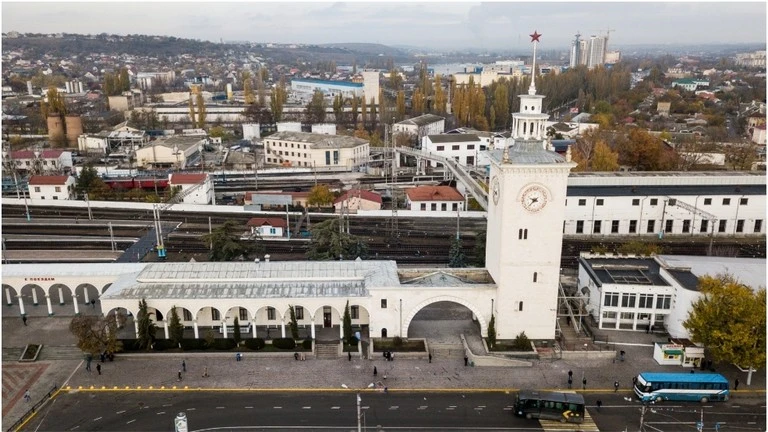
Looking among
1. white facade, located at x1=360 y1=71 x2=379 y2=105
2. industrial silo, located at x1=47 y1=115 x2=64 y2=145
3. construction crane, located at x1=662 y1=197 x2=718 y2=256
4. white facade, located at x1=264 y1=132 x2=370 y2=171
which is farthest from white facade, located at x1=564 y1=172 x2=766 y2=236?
white facade, located at x1=360 y1=71 x2=379 y2=105

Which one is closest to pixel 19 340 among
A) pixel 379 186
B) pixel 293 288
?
pixel 293 288

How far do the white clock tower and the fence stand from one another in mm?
27957

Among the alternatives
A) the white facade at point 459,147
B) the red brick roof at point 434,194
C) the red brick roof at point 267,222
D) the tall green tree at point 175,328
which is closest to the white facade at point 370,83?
the white facade at point 459,147

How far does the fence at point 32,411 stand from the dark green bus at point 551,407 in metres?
26.8

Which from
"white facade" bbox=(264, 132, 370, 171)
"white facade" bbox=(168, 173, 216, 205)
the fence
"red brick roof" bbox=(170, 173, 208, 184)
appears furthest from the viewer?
"white facade" bbox=(264, 132, 370, 171)

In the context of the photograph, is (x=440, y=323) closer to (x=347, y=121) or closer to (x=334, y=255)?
(x=334, y=255)

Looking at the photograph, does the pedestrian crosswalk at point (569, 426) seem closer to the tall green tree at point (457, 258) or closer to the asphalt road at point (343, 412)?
the asphalt road at point (343, 412)

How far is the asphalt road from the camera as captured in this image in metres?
31.5

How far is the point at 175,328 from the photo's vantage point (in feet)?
128

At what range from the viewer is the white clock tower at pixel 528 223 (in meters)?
37.3

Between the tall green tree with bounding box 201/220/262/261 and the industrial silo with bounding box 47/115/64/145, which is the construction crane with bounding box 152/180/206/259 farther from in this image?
the industrial silo with bounding box 47/115/64/145

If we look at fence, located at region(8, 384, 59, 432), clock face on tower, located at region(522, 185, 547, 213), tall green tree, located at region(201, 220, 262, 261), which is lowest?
fence, located at region(8, 384, 59, 432)

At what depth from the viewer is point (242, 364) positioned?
37.8 m

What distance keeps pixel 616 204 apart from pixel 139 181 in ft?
206
